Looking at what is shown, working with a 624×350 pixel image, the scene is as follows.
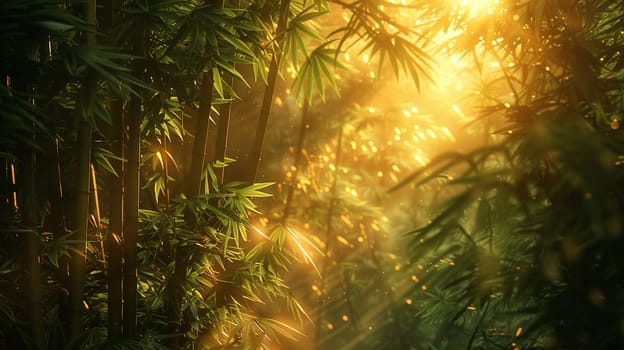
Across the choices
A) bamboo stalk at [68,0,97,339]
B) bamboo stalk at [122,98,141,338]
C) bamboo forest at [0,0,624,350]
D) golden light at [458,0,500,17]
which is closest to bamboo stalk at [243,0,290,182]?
bamboo forest at [0,0,624,350]

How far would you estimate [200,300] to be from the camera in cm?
249

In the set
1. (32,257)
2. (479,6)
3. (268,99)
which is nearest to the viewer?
(32,257)

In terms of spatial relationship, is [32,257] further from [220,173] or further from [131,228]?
[220,173]

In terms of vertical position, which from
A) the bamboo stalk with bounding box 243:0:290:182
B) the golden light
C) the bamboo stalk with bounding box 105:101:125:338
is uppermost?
the golden light

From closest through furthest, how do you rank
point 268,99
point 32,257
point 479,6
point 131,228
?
point 32,257 → point 131,228 → point 268,99 → point 479,6

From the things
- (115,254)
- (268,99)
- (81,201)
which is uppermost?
(268,99)

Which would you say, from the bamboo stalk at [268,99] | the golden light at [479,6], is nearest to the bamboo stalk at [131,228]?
the bamboo stalk at [268,99]

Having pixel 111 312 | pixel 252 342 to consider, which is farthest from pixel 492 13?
pixel 111 312

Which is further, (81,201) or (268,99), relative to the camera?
(268,99)

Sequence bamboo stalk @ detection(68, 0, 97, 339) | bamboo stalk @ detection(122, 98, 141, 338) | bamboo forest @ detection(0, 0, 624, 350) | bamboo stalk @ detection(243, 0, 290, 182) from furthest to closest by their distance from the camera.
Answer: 1. bamboo stalk @ detection(243, 0, 290, 182)
2. bamboo stalk @ detection(122, 98, 141, 338)
3. bamboo stalk @ detection(68, 0, 97, 339)
4. bamboo forest @ detection(0, 0, 624, 350)

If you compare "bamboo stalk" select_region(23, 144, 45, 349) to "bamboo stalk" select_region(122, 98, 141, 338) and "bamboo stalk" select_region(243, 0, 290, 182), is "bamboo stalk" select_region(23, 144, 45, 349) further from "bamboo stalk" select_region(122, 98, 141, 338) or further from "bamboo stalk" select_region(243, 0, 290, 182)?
"bamboo stalk" select_region(243, 0, 290, 182)

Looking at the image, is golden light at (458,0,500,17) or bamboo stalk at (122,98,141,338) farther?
golden light at (458,0,500,17)

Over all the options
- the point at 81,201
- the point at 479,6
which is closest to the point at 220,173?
the point at 81,201

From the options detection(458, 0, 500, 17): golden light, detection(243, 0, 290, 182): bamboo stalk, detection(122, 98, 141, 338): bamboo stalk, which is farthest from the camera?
detection(458, 0, 500, 17): golden light
